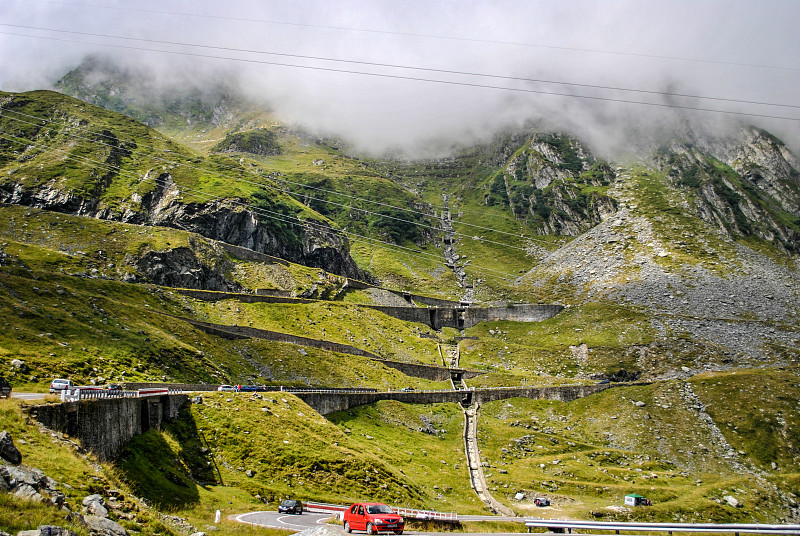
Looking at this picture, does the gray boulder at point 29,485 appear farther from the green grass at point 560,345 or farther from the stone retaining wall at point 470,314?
the stone retaining wall at point 470,314

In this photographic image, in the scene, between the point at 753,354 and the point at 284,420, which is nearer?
the point at 284,420

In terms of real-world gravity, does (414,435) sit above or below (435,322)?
below

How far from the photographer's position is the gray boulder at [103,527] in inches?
599

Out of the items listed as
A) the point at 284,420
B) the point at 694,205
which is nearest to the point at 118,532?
the point at 284,420

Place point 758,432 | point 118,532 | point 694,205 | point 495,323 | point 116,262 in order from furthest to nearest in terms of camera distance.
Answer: point 694,205
point 495,323
point 116,262
point 758,432
point 118,532

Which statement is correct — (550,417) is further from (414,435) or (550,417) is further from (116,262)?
(116,262)

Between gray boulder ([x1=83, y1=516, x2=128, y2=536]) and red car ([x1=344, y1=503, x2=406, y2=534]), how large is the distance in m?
12.2

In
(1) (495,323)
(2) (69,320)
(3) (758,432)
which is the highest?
(1) (495,323)

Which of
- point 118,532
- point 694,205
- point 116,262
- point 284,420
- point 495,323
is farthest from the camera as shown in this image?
point 694,205

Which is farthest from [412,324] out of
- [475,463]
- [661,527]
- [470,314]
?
[661,527]

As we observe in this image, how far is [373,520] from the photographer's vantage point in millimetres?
25188

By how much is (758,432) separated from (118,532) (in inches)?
3476

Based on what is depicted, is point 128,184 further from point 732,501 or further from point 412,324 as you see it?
point 732,501

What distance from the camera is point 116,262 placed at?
97188 mm
